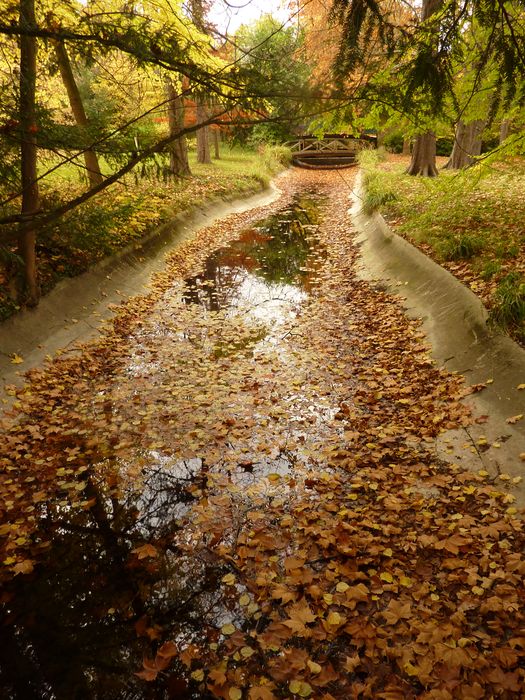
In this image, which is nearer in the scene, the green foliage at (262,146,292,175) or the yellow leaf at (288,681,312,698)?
the yellow leaf at (288,681,312,698)

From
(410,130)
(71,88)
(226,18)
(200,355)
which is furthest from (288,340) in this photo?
(71,88)

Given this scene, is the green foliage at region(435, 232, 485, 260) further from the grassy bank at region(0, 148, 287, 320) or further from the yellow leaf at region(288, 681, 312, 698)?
the yellow leaf at region(288, 681, 312, 698)

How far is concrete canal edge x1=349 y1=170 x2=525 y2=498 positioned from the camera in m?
4.48

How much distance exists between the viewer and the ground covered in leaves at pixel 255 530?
2.95 metres

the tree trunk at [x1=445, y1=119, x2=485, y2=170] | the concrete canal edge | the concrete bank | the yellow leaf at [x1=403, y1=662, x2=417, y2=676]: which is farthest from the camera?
the tree trunk at [x1=445, y1=119, x2=485, y2=170]

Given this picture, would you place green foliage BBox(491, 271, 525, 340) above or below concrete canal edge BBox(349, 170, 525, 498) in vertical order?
above

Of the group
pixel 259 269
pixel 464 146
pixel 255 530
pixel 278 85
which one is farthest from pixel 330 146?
pixel 255 530

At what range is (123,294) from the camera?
30.7 feet

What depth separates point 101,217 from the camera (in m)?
8.66

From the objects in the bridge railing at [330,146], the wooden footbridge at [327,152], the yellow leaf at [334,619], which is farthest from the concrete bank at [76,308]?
the bridge railing at [330,146]

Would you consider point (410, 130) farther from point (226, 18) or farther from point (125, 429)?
point (125, 429)

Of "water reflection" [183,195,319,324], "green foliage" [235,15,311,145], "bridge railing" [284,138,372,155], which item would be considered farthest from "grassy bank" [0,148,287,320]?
"bridge railing" [284,138,372,155]

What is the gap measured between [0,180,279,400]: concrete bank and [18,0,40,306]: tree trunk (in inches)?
17.9

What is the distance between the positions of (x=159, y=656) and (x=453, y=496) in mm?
Result: 2942
